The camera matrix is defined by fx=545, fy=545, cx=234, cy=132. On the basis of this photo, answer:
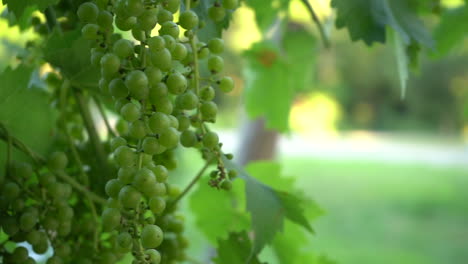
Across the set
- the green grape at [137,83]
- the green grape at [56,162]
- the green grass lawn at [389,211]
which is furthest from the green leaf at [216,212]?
the green grass lawn at [389,211]

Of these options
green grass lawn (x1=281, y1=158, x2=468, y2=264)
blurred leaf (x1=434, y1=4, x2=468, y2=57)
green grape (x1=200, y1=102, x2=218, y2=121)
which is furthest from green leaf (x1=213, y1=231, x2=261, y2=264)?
green grass lawn (x1=281, y1=158, x2=468, y2=264)

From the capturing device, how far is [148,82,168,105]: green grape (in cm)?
31

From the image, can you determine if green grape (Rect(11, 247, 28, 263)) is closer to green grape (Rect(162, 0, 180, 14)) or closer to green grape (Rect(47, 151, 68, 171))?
green grape (Rect(47, 151, 68, 171))

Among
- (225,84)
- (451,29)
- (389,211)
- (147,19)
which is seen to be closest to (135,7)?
(147,19)

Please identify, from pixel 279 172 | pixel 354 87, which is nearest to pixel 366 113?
pixel 354 87

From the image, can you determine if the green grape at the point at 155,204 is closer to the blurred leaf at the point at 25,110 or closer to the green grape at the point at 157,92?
the green grape at the point at 157,92

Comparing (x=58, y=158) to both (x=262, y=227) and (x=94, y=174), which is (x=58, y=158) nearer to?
(x=94, y=174)

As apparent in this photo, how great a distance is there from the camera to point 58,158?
0.43 meters

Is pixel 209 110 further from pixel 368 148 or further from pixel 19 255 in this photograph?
pixel 368 148

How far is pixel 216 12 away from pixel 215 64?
38 millimetres

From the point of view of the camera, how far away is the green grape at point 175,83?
1.05 feet

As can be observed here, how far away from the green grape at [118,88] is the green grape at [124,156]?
31mm

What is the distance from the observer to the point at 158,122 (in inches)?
12.2

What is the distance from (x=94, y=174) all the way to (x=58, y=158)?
6 centimetres
